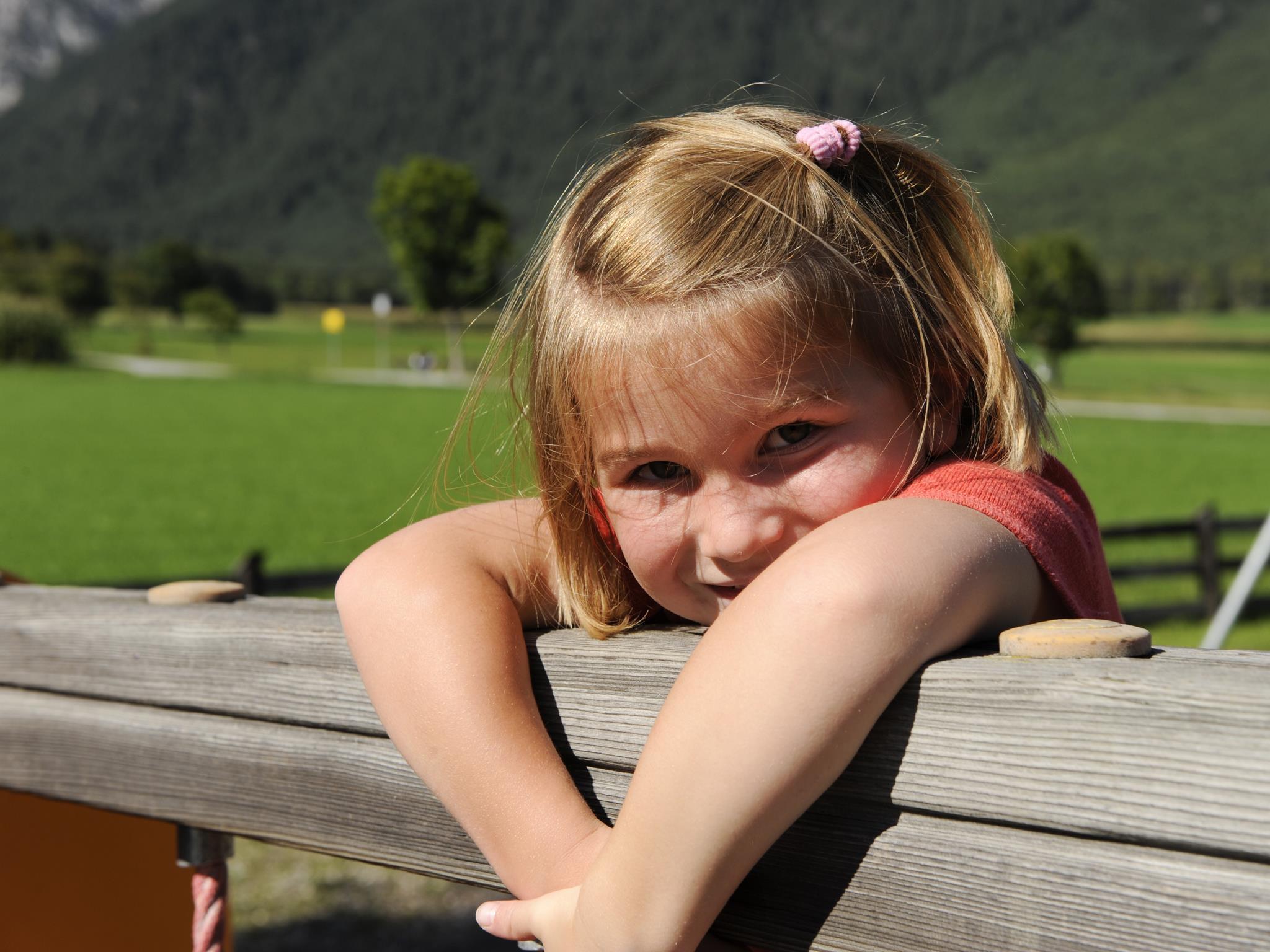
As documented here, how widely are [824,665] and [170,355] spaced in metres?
77.7

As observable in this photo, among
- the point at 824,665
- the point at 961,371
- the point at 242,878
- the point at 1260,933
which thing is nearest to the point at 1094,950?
the point at 1260,933

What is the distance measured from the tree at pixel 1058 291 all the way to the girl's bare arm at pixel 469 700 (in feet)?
114

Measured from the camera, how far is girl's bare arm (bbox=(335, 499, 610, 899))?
3.08 feet

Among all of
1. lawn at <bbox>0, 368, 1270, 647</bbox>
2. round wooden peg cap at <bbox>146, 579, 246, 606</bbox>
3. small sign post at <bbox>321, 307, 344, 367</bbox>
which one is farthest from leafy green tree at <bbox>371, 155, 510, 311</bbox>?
round wooden peg cap at <bbox>146, 579, 246, 606</bbox>

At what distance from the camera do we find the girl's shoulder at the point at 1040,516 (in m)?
0.93

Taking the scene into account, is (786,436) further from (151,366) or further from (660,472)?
(151,366)

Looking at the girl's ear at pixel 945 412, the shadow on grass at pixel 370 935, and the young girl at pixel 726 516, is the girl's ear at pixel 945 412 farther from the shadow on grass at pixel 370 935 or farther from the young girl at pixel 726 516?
the shadow on grass at pixel 370 935

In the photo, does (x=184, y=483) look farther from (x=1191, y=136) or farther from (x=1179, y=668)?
(x=1191, y=136)

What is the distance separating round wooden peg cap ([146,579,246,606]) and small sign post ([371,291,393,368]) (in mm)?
66723

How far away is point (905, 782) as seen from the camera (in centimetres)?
78

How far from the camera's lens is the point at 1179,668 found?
0.72m

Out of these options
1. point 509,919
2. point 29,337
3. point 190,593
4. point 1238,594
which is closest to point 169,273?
point 29,337

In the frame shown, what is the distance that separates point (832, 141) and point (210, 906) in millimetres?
1112

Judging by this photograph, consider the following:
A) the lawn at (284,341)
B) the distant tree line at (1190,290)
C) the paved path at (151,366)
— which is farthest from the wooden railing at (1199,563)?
the distant tree line at (1190,290)
